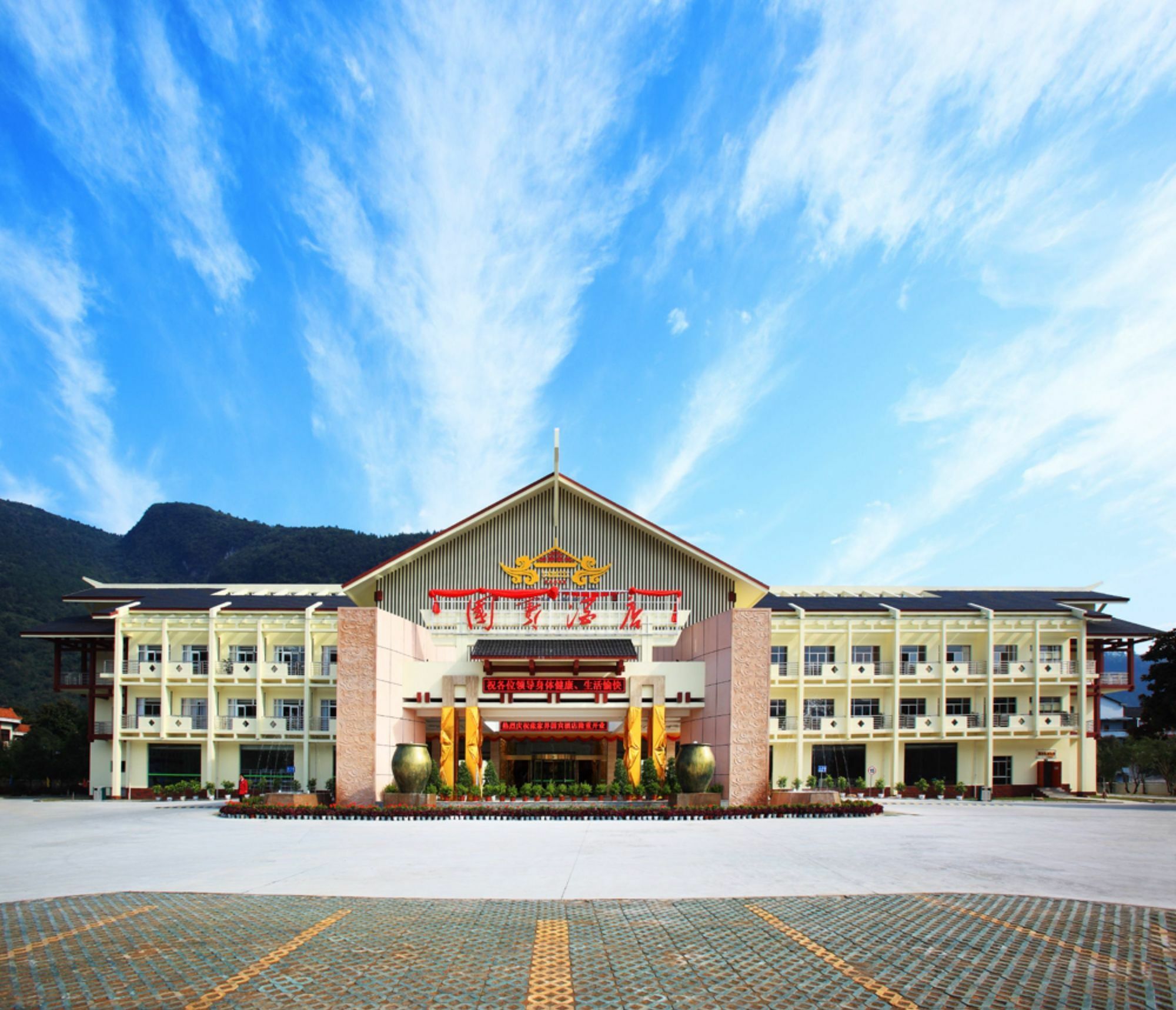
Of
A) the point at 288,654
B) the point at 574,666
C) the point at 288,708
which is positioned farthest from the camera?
the point at 288,654

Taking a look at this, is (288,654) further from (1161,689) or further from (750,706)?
(1161,689)

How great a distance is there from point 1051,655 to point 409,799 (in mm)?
34435

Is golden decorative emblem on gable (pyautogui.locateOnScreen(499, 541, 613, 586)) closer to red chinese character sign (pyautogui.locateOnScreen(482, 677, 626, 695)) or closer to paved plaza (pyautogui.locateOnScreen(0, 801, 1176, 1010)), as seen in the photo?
red chinese character sign (pyautogui.locateOnScreen(482, 677, 626, 695))

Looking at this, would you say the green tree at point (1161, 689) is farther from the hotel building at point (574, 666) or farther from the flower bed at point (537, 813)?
the flower bed at point (537, 813)

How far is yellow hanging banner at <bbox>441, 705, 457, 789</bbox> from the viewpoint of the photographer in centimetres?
3416

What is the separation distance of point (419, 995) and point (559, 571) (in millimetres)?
33886

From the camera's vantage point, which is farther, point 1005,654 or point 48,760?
point 48,760

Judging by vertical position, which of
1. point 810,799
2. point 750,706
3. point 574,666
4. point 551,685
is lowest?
point 810,799

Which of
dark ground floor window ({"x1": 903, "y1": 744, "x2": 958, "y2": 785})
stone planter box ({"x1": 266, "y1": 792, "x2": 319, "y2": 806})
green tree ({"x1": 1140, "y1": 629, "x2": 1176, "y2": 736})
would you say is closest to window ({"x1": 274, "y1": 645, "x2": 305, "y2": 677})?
stone planter box ({"x1": 266, "y1": 792, "x2": 319, "y2": 806})

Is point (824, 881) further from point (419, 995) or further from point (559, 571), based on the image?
point (559, 571)

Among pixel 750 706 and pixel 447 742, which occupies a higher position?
pixel 750 706

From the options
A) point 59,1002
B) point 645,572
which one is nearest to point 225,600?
point 645,572

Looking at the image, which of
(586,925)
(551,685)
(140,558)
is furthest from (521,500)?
(140,558)

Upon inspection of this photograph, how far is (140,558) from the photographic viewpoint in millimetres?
129500
